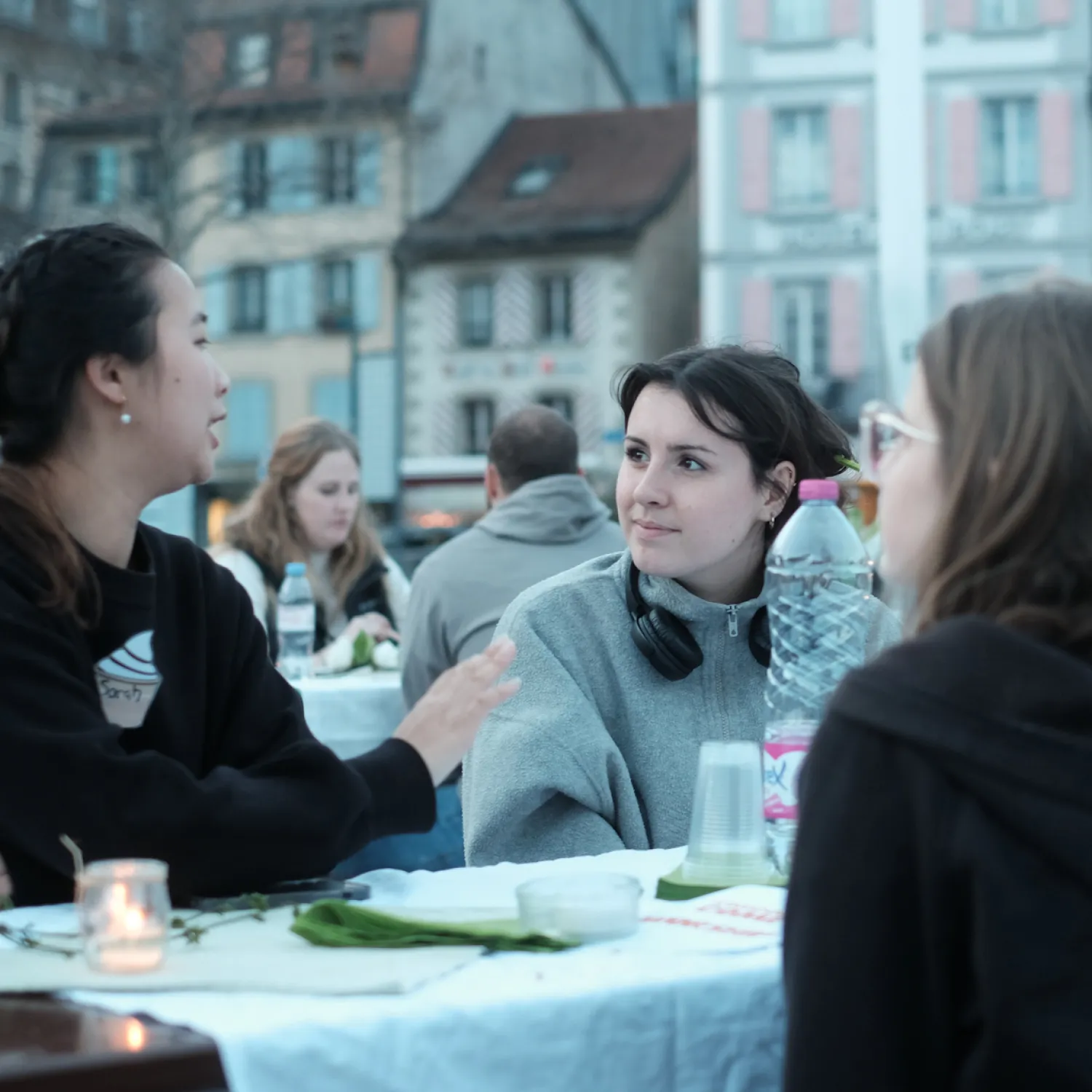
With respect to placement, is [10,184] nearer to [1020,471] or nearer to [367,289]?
[367,289]

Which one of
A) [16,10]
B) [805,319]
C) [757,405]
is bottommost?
[757,405]

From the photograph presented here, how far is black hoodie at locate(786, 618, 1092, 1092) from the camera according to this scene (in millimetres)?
1267

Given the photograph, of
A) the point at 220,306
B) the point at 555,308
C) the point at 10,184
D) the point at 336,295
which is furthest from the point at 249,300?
the point at 10,184

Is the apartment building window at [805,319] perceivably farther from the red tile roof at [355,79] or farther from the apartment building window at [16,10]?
the apartment building window at [16,10]

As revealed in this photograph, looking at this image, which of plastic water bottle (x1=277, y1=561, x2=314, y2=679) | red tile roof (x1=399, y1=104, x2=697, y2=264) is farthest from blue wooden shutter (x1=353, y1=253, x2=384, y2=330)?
plastic water bottle (x1=277, y1=561, x2=314, y2=679)

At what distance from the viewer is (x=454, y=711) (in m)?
2.01

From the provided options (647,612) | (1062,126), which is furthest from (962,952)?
(1062,126)

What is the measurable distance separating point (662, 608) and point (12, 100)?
1282 inches

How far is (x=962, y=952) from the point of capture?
1.30 metres

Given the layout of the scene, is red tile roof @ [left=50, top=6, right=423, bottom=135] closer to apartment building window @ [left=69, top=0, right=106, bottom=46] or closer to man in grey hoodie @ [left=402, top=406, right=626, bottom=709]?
apartment building window @ [left=69, top=0, right=106, bottom=46]

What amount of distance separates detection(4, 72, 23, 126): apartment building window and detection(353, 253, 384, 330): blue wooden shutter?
706cm

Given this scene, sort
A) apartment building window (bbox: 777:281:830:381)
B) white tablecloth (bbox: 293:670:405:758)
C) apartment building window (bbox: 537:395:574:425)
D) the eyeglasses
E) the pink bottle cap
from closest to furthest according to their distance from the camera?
the eyeglasses < the pink bottle cap < white tablecloth (bbox: 293:670:405:758) < apartment building window (bbox: 777:281:830:381) < apartment building window (bbox: 537:395:574:425)

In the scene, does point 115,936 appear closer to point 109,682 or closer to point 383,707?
point 109,682

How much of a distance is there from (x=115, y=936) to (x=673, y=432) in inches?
64.0
